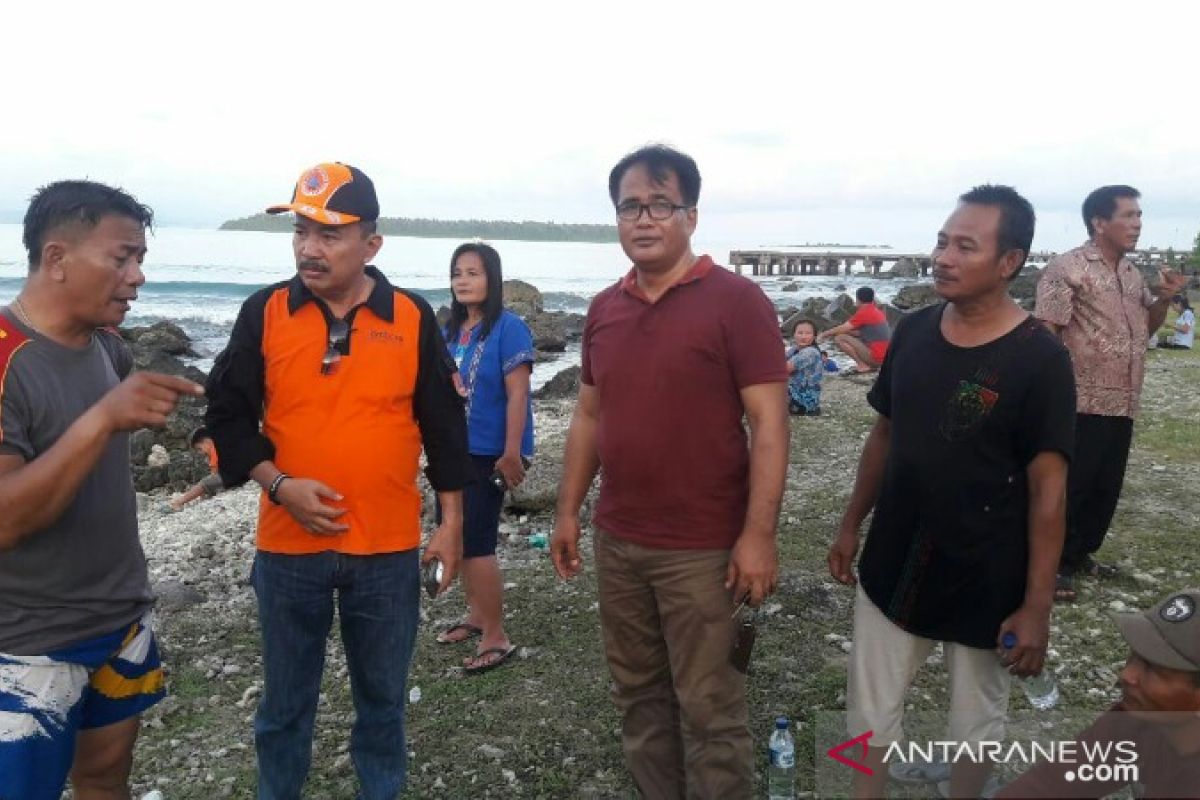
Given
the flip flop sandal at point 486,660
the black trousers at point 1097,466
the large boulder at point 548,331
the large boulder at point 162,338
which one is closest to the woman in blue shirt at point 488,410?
the flip flop sandal at point 486,660

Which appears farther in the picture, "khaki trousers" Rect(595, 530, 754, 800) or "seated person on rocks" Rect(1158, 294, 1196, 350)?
"seated person on rocks" Rect(1158, 294, 1196, 350)

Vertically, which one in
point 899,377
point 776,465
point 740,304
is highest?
point 740,304

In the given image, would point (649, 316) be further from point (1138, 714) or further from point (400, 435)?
point (1138, 714)

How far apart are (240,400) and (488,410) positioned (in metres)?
1.76

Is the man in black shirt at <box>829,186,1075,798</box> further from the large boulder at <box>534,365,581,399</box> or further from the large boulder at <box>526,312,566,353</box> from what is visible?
the large boulder at <box>526,312,566,353</box>

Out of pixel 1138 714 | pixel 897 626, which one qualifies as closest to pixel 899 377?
pixel 897 626

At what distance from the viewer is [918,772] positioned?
3.64m

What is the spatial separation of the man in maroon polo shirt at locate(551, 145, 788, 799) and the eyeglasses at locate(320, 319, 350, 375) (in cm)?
90

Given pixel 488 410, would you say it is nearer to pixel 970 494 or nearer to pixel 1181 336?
pixel 970 494

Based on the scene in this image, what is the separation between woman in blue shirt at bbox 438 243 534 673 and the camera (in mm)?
4590

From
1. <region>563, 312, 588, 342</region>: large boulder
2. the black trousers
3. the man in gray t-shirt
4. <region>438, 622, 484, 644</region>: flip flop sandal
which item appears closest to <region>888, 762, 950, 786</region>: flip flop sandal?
the black trousers

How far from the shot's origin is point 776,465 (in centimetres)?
295

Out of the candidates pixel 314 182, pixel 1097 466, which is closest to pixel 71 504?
pixel 314 182

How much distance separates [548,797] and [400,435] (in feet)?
5.49
